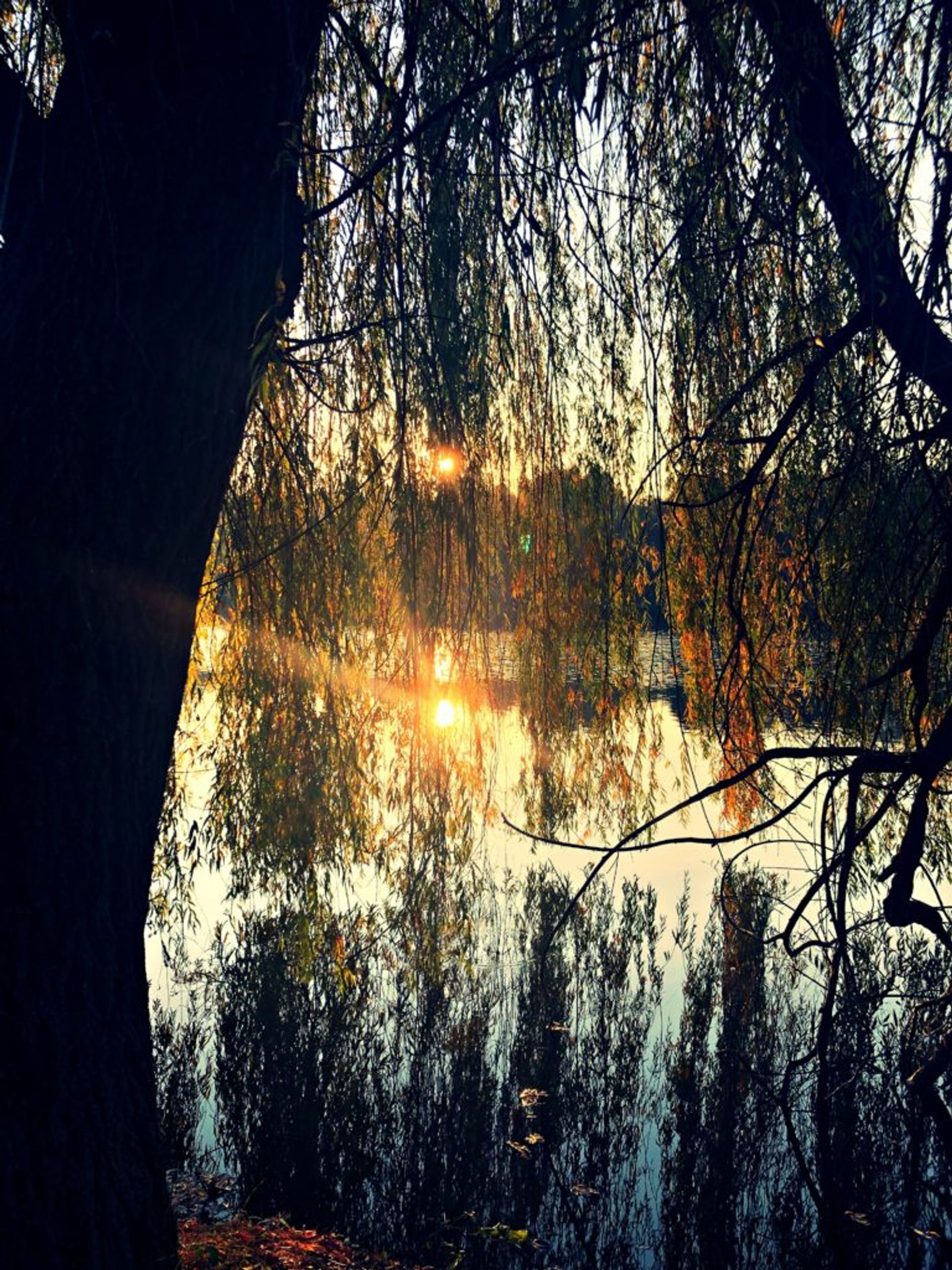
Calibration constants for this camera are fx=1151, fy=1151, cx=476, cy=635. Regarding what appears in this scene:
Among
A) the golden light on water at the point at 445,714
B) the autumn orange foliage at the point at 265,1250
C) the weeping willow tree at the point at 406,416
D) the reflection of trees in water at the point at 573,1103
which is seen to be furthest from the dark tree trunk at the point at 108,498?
the reflection of trees in water at the point at 573,1103

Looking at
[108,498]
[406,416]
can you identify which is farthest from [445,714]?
[108,498]

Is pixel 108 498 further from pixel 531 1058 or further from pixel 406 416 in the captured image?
pixel 531 1058

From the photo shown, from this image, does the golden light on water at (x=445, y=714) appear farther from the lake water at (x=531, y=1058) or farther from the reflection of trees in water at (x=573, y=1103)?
the reflection of trees in water at (x=573, y=1103)

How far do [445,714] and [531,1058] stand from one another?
2.68 m

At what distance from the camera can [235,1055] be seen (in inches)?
189

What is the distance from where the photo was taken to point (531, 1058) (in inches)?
200

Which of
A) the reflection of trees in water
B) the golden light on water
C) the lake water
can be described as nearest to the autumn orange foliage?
the lake water

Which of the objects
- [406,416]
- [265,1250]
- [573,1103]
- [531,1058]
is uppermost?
[406,416]

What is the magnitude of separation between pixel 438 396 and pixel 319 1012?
11.2 feet

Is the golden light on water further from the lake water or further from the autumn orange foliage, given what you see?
the autumn orange foliage

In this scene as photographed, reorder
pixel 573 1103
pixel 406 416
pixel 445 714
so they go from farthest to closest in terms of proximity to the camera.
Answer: pixel 573 1103 → pixel 445 714 → pixel 406 416

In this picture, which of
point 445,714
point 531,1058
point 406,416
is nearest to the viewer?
point 406,416

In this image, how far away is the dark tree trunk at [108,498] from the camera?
1.66 m

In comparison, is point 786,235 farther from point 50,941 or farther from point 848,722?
point 50,941
